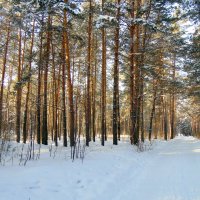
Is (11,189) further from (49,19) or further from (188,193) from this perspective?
(49,19)

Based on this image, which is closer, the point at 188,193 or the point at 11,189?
the point at 11,189

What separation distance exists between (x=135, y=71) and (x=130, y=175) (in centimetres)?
1139

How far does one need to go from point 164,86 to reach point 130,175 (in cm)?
1944

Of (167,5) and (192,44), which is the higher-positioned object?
(167,5)

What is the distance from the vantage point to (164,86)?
28.3 m

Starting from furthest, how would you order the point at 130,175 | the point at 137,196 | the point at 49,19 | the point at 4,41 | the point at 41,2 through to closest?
1. the point at 4,41
2. the point at 49,19
3. the point at 41,2
4. the point at 130,175
5. the point at 137,196

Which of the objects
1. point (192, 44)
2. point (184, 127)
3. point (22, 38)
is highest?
point (22, 38)

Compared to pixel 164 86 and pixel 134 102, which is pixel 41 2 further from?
pixel 164 86

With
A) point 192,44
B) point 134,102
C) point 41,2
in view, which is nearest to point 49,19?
point 41,2

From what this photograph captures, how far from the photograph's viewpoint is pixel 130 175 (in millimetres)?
9883

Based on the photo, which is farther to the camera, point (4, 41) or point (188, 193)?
point (4, 41)

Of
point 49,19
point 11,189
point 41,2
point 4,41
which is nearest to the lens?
point 11,189

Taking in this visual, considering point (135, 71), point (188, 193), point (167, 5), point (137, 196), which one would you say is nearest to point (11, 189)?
point (137, 196)

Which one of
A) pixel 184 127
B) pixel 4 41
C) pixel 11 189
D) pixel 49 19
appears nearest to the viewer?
pixel 11 189
